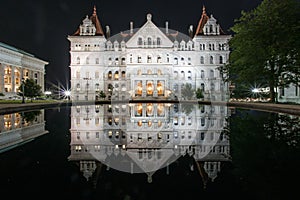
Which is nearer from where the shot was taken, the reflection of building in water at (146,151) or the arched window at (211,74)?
the reflection of building in water at (146,151)

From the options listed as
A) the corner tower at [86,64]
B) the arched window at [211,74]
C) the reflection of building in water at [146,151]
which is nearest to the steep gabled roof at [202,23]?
the arched window at [211,74]

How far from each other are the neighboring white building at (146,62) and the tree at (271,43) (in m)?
31.4

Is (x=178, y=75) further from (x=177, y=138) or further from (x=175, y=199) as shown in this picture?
(x=175, y=199)

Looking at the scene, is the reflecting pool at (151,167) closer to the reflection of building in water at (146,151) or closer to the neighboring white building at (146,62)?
the reflection of building in water at (146,151)

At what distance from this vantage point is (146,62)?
6131 cm

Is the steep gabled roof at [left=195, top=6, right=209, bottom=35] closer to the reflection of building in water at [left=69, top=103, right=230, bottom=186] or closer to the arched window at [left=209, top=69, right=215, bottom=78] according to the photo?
the arched window at [left=209, top=69, right=215, bottom=78]

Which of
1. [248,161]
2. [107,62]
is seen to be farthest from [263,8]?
[107,62]

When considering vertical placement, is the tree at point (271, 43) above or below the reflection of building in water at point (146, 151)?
above

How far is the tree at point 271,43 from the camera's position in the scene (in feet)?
84.4

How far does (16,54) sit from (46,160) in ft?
188

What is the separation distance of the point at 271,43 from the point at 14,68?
5088cm

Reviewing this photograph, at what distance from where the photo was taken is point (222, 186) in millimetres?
4742

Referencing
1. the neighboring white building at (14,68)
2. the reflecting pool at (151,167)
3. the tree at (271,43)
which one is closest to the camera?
the reflecting pool at (151,167)

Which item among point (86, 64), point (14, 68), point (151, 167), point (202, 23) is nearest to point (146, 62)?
point (86, 64)
